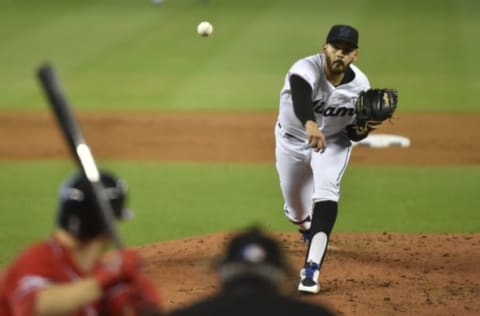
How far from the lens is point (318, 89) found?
812cm

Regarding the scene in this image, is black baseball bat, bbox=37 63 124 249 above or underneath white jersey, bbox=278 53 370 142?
above

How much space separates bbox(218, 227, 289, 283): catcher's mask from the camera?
133 inches

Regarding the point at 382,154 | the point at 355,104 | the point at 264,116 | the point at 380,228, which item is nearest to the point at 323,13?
the point at 264,116

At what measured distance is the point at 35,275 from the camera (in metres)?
3.95

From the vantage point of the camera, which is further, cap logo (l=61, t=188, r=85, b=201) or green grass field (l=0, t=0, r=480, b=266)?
green grass field (l=0, t=0, r=480, b=266)

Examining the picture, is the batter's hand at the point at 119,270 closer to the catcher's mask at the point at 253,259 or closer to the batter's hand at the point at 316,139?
the catcher's mask at the point at 253,259

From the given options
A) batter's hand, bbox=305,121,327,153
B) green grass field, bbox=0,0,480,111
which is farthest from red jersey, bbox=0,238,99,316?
Result: green grass field, bbox=0,0,480,111

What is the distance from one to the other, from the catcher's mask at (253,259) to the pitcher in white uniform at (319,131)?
409 centimetres

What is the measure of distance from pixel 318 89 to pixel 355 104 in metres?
0.32

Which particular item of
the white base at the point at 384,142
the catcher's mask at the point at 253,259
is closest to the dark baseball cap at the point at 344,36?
the catcher's mask at the point at 253,259

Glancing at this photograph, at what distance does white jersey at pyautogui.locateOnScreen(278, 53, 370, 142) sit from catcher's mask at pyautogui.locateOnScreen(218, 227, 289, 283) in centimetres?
456

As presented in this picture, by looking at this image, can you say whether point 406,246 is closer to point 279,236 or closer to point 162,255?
point 279,236

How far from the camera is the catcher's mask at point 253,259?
3385 millimetres

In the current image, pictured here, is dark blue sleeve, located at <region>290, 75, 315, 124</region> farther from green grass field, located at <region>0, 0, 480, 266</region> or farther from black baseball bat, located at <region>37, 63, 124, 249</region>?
black baseball bat, located at <region>37, 63, 124, 249</region>
